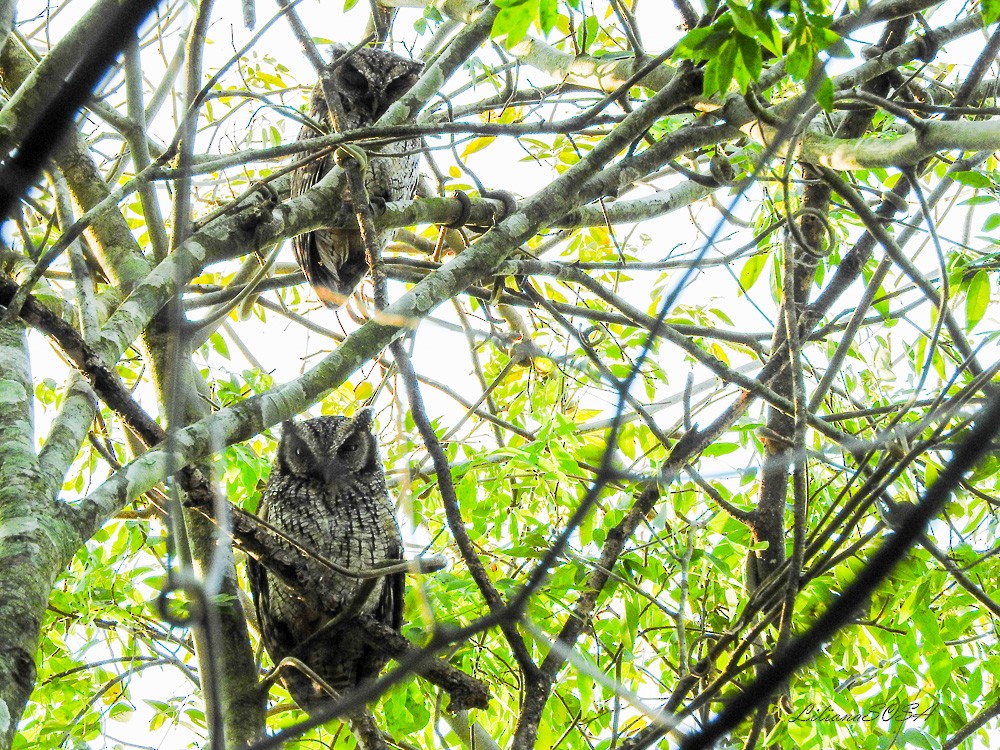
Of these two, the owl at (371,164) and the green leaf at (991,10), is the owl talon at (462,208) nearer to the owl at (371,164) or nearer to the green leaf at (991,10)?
the owl at (371,164)

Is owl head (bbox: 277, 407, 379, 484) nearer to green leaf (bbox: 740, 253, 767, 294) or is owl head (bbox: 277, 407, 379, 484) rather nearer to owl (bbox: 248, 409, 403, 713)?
owl (bbox: 248, 409, 403, 713)

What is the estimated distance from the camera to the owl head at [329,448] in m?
3.72

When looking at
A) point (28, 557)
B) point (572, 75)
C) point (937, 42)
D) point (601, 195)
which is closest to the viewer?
point (28, 557)

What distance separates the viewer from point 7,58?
3334 mm

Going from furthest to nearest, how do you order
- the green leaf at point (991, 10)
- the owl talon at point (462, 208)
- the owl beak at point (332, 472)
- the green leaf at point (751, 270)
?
the owl beak at point (332, 472) < the green leaf at point (751, 270) < the owl talon at point (462, 208) < the green leaf at point (991, 10)

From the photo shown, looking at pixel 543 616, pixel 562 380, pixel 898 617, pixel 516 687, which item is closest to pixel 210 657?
pixel 543 616

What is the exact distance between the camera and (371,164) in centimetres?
417

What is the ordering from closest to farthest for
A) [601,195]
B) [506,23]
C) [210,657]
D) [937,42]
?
1. [210,657]
2. [506,23]
3. [601,195]
4. [937,42]

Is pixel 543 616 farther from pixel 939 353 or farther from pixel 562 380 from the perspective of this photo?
pixel 939 353

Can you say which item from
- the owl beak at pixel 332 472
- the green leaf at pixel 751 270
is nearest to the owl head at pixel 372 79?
the owl beak at pixel 332 472

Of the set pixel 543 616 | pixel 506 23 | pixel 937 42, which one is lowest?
pixel 543 616

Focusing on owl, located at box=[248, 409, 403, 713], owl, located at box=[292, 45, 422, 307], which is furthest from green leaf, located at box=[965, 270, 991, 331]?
owl, located at box=[292, 45, 422, 307]

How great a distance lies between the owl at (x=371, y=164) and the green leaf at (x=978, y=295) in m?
2.27

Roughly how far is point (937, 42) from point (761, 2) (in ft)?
5.29
